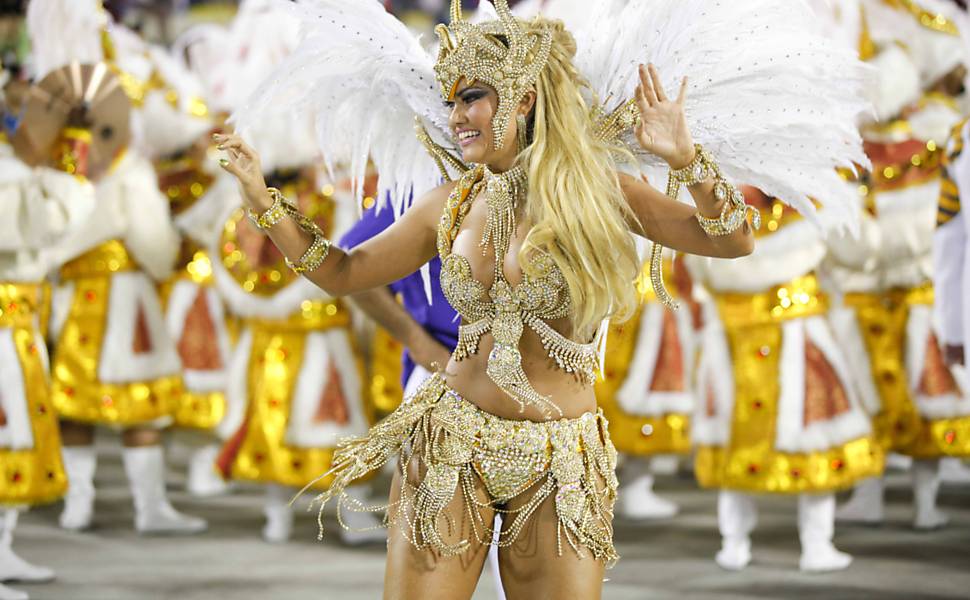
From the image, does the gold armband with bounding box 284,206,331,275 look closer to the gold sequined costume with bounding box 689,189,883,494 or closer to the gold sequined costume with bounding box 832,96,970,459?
the gold sequined costume with bounding box 689,189,883,494

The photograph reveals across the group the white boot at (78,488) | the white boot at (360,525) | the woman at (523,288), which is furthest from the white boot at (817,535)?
the white boot at (78,488)

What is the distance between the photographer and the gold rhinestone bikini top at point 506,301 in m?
2.62

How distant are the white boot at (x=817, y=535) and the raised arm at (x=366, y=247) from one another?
265 cm

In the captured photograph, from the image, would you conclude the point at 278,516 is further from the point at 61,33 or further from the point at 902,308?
the point at 902,308

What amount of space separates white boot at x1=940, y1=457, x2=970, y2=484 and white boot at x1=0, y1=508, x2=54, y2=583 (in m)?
4.31

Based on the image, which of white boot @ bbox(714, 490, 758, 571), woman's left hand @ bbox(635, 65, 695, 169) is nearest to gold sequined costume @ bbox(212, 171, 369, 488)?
white boot @ bbox(714, 490, 758, 571)

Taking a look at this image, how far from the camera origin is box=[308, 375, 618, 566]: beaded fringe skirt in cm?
261

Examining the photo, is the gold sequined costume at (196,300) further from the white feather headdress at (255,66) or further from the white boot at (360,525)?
the white boot at (360,525)

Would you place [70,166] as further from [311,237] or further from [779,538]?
[779,538]

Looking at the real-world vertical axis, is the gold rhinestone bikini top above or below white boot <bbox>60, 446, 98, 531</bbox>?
above

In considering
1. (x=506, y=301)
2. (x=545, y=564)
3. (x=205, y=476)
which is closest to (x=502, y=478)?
(x=545, y=564)

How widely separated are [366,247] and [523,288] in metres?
0.38

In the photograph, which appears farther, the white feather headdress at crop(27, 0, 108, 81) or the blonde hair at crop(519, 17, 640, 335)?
the white feather headdress at crop(27, 0, 108, 81)

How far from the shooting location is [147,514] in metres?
5.85
